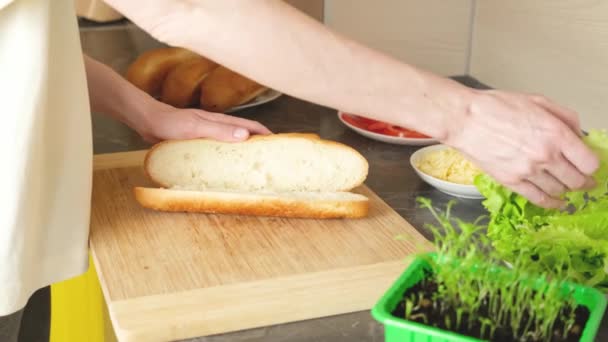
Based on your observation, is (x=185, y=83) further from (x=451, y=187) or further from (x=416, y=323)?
(x=416, y=323)

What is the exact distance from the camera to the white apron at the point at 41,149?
1053 mm

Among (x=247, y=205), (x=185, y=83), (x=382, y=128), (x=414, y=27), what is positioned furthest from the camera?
(x=414, y=27)

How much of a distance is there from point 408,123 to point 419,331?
0.32 meters

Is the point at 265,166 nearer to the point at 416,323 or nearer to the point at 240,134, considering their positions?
the point at 240,134

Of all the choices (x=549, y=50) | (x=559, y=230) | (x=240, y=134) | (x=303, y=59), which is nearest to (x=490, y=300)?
(x=559, y=230)

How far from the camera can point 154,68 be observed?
75.0 inches

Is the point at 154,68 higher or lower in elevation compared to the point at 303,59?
lower

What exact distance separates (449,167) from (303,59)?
602 millimetres

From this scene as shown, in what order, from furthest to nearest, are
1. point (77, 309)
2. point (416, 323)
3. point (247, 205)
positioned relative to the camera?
point (77, 309) < point (247, 205) < point (416, 323)

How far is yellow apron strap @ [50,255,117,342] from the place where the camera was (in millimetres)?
1536

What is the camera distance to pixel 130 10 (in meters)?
0.93

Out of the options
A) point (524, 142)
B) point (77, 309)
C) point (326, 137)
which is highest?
point (524, 142)

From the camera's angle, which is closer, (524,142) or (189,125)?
(524,142)

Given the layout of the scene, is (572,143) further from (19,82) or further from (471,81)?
(471,81)
